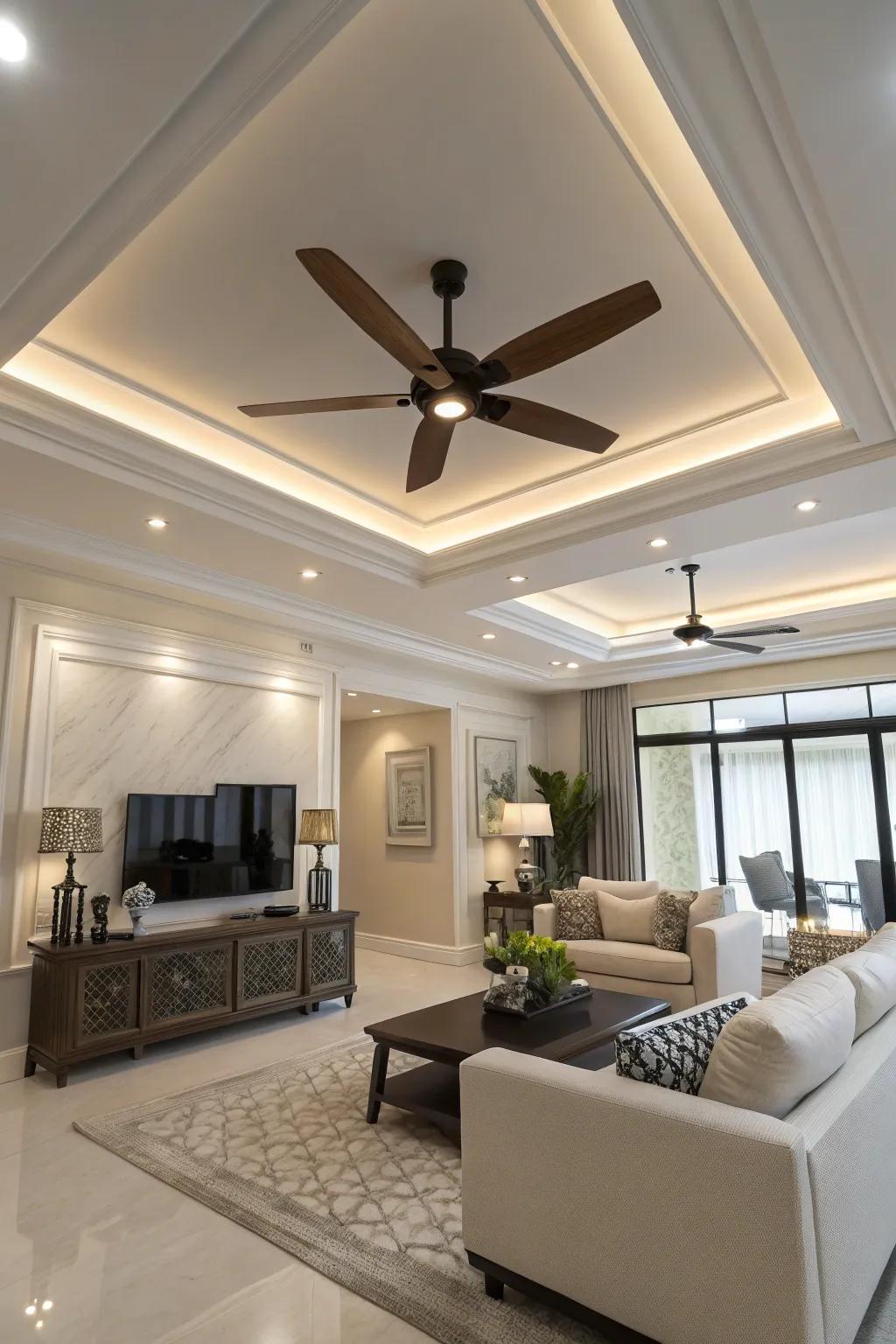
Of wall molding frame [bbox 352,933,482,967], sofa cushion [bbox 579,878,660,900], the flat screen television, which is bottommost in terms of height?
wall molding frame [bbox 352,933,482,967]

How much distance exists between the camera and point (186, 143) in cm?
179

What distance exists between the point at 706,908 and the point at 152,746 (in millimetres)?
3658

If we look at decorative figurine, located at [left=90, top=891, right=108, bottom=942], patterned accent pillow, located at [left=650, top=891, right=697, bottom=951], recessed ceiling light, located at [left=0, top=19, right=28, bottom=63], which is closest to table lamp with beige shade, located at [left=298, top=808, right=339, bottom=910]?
decorative figurine, located at [left=90, top=891, right=108, bottom=942]

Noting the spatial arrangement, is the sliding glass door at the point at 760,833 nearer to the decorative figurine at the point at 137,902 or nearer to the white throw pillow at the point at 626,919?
the white throw pillow at the point at 626,919

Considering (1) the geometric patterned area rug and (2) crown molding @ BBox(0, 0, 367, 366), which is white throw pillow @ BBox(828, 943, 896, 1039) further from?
(2) crown molding @ BBox(0, 0, 367, 366)

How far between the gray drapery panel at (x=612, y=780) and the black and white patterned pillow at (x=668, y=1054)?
5550 mm

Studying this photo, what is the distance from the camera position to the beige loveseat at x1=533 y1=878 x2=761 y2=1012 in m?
4.90

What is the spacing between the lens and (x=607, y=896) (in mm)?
5766

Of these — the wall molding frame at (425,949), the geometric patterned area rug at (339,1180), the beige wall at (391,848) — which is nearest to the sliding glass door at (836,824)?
the wall molding frame at (425,949)

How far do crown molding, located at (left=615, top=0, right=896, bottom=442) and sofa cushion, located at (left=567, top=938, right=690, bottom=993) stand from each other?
12.1 feet

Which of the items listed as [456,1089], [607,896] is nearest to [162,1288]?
[456,1089]

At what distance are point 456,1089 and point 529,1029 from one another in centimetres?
39

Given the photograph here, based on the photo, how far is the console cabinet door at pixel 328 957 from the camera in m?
5.13

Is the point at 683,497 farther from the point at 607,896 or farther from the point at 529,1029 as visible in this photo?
the point at 607,896
